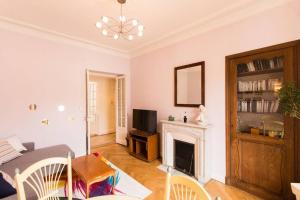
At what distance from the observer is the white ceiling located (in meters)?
2.30

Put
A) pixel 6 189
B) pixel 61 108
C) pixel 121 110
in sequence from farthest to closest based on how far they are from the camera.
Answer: pixel 121 110 → pixel 61 108 → pixel 6 189

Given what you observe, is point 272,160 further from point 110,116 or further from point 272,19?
point 110,116

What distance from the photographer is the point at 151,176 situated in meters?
2.95

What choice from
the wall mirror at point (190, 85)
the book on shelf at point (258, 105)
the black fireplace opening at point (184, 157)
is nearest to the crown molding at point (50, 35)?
the wall mirror at point (190, 85)

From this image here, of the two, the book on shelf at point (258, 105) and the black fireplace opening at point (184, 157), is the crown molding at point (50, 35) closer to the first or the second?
the black fireplace opening at point (184, 157)

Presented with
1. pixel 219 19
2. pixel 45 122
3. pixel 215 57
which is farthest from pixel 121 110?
pixel 219 19

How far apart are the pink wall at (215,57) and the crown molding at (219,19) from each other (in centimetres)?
8

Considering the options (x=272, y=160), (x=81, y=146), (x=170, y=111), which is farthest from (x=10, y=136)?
(x=272, y=160)

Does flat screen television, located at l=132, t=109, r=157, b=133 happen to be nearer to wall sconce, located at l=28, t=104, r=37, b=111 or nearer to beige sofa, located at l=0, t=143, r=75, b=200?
beige sofa, located at l=0, t=143, r=75, b=200

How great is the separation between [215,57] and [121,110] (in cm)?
317

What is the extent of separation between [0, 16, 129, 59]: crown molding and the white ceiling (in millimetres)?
47

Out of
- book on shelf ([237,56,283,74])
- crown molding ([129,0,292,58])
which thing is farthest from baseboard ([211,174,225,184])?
crown molding ([129,0,292,58])

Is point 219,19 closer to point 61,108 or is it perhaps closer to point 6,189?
point 61,108

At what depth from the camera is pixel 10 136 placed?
285 centimetres
